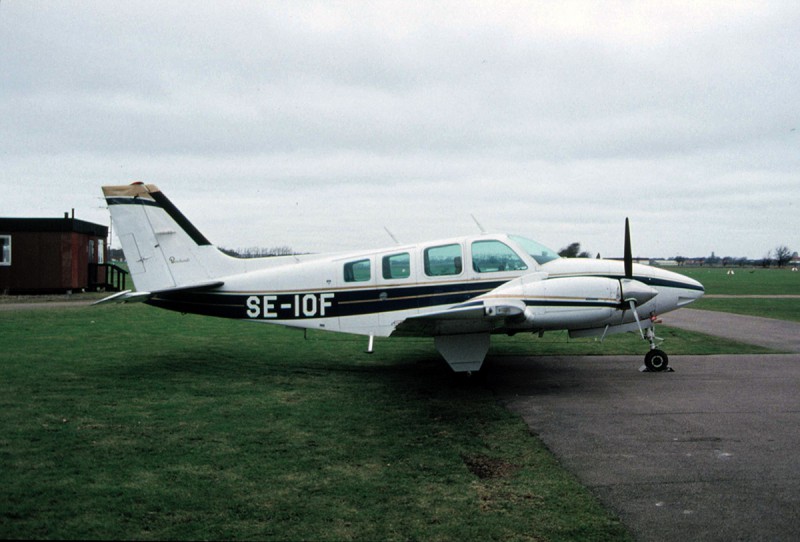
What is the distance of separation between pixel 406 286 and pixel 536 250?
2488mm

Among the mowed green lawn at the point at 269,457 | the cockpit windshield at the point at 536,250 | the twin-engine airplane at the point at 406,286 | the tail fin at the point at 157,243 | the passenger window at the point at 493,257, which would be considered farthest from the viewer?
the tail fin at the point at 157,243

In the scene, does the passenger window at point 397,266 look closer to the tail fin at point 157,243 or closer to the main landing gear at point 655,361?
the tail fin at point 157,243

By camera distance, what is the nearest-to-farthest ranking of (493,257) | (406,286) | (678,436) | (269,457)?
1. (269,457)
2. (678,436)
3. (493,257)
4. (406,286)

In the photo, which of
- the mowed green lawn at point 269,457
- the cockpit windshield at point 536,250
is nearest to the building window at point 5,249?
the mowed green lawn at point 269,457

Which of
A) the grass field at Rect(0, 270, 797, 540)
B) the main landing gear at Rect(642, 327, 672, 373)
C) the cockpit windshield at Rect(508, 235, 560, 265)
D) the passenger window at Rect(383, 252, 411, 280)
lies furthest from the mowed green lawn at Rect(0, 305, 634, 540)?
the main landing gear at Rect(642, 327, 672, 373)

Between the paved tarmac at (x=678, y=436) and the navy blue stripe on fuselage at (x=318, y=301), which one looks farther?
the navy blue stripe on fuselage at (x=318, y=301)

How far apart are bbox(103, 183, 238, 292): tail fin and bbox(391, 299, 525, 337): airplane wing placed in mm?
4518

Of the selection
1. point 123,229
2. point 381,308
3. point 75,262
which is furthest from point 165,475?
point 75,262

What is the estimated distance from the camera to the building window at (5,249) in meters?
26.9

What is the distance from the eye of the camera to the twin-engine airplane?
9.22 meters

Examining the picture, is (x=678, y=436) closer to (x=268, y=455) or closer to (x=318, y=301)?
(x=268, y=455)

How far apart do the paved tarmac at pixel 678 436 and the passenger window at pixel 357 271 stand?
297 cm

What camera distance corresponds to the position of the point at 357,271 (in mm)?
10438

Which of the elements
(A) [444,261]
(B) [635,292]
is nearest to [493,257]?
(A) [444,261]
